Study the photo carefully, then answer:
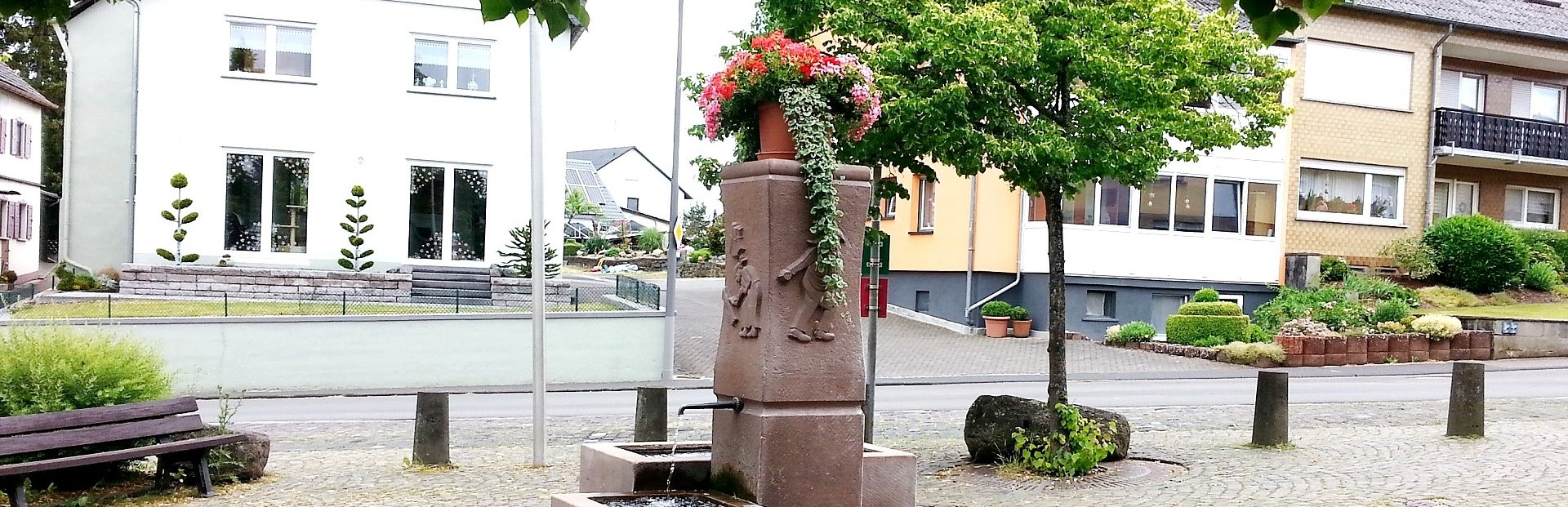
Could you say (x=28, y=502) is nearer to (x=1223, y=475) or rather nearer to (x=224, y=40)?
(x=1223, y=475)

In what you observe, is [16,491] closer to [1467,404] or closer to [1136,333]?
[1467,404]

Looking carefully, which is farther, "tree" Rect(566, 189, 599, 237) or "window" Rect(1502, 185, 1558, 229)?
"tree" Rect(566, 189, 599, 237)

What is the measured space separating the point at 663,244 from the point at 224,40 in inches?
1533

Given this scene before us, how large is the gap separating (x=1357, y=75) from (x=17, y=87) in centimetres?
3596

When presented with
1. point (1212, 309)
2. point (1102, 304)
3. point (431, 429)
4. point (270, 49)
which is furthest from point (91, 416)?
point (1102, 304)

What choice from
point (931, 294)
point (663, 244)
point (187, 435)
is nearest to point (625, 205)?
point (663, 244)

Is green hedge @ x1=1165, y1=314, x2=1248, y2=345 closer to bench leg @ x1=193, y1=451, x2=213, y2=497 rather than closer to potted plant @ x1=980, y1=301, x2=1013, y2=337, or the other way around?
potted plant @ x1=980, y1=301, x2=1013, y2=337

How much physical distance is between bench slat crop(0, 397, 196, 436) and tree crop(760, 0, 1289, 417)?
5.30m

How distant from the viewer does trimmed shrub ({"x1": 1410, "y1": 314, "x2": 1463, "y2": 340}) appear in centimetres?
2394

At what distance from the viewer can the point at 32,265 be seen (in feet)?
136

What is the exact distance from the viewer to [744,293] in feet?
22.9

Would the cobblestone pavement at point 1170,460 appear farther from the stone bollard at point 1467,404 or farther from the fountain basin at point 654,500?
the fountain basin at point 654,500

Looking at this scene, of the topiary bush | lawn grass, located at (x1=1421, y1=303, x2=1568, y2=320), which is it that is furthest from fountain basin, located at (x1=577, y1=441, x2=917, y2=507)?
the topiary bush

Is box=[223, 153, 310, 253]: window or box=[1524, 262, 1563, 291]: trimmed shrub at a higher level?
box=[223, 153, 310, 253]: window
